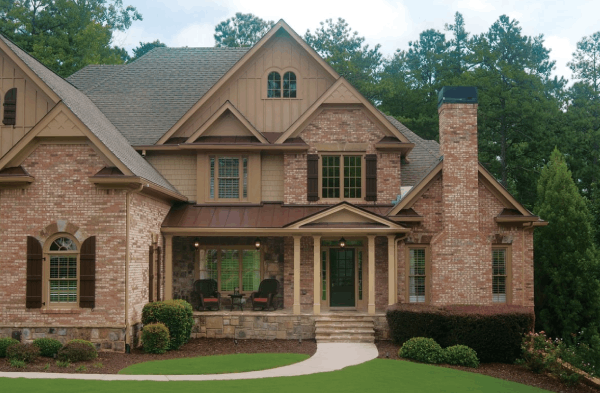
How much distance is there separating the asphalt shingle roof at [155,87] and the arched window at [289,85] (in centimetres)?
357

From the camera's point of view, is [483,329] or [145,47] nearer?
[483,329]

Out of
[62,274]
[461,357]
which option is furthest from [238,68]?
[461,357]

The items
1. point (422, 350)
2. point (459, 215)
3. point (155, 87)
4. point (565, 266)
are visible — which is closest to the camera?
point (422, 350)

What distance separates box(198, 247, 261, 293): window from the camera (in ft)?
67.6

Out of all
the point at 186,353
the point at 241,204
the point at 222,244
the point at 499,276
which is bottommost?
the point at 186,353

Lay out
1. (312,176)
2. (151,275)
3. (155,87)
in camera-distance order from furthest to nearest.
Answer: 1. (155,87)
2. (312,176)
3. (151,275)

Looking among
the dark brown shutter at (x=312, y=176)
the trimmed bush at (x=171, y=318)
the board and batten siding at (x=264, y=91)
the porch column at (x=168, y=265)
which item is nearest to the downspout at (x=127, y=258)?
the trimmed bush at (x=171, y=318)

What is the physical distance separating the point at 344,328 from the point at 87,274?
23.4ft

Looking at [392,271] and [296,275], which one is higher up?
[392,271]

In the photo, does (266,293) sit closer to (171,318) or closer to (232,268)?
(232,268)

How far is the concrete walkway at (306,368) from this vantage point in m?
12.7

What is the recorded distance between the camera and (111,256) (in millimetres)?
15844

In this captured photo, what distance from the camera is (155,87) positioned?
23.7 meters

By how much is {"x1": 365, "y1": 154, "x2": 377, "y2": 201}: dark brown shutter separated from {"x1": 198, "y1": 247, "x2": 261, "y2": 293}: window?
4.01 metres
